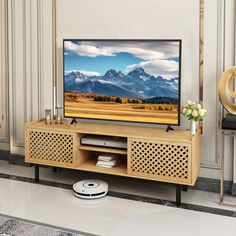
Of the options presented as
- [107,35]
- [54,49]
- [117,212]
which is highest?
[107,35]

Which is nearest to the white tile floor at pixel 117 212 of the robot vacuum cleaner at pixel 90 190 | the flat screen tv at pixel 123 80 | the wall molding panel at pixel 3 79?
the robot vacuum cleaner at pixel 90 190

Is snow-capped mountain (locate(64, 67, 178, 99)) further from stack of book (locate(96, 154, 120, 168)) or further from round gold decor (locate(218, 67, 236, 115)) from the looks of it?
stack of book (locate(96, 154, 120, 168))

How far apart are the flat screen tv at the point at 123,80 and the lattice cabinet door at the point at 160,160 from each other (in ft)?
1.20

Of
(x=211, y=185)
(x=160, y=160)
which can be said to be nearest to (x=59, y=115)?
(x=160, y=160)

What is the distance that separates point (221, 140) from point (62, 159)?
145cm

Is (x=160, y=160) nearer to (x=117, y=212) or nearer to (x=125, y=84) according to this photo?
(x=117, y=212)

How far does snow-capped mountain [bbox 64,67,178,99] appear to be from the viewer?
3363 mm

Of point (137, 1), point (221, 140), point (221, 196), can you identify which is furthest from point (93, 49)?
point (221, 196)

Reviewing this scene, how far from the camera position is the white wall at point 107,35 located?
3.25m

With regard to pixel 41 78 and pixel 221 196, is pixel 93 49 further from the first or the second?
pixel 221 196

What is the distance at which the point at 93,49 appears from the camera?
358cm

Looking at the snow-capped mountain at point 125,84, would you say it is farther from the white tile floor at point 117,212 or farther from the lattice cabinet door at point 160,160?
the white tile floor at point 117,212

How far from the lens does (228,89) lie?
3.14 metres

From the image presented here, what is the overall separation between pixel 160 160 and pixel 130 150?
10.7 inches
